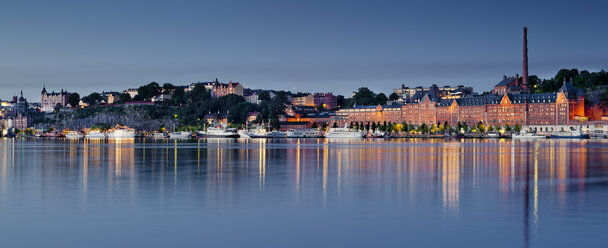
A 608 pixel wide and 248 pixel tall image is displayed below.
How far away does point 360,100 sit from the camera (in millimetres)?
197375

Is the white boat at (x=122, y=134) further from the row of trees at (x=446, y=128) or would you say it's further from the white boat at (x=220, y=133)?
the row of trees at (x=446, y=128)

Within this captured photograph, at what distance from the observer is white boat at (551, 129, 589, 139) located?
4606 inches

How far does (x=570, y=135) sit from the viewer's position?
398 ft

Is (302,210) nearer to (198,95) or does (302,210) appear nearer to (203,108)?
(203,108)

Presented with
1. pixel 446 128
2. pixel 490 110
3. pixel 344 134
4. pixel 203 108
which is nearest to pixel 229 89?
pixel 203 108

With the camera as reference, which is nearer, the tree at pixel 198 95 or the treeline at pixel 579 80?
the treeline at pixel 579 80

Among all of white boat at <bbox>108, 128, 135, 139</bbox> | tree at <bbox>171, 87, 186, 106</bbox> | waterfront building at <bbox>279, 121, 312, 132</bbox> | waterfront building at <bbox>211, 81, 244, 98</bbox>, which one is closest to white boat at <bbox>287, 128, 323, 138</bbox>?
waterfront building at <bbox>279, 121, 312, 132</bbox>

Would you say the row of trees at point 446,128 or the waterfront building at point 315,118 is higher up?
the waterfront building at point 315,118

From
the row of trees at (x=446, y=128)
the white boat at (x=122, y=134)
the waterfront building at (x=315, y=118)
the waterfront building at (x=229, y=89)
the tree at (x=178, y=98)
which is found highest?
the waterfront building at (x=229, y=89)

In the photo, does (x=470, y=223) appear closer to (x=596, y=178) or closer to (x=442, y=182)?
(x=442, y=182)

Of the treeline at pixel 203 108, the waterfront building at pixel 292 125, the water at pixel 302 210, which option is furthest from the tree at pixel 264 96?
the water at pixel 302 210

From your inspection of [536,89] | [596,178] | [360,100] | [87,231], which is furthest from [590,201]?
[360,100]

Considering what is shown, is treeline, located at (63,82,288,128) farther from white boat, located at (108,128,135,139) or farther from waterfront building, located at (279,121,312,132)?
white boat, located at (108,128,135,139)

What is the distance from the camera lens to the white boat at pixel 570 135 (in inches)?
4606
